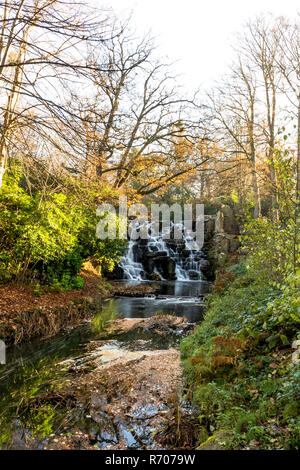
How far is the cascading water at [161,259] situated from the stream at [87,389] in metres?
10.5

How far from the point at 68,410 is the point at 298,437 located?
9.91 ft

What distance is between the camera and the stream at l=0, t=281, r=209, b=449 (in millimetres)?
3656

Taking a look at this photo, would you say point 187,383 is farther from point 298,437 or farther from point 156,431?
point 298,437

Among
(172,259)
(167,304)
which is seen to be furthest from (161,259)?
(167,304)

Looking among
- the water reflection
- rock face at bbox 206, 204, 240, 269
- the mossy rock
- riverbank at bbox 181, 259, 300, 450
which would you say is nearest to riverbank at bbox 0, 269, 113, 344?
the water reflection

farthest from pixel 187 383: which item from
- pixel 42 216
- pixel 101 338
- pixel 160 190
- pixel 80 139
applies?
pixel 160 190

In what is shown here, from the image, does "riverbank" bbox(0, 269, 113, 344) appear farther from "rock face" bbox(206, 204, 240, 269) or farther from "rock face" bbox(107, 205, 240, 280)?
"rock face" bbox(206, 204, 240, 269)

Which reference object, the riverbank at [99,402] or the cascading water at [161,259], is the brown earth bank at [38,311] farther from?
the cascading water at [161,259]

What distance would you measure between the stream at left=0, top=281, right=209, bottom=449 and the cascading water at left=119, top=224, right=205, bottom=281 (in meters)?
10.5

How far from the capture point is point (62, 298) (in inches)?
390

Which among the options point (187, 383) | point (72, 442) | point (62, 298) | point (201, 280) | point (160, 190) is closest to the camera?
point (72, 442)

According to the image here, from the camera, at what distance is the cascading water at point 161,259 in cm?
1955

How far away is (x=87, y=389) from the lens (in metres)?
4.80

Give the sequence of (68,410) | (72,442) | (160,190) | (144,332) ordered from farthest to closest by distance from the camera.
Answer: (160,190) → (144,332) → (68,410) → (72,442)
